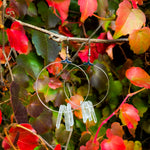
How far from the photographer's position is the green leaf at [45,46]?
1.83 ft

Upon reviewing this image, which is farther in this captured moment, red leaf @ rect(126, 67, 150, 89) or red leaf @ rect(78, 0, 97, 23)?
red leaf @ rect(126, 67, 150, 89)

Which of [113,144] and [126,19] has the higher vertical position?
[126,19]

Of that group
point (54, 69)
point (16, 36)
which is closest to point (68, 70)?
point (54, 69)

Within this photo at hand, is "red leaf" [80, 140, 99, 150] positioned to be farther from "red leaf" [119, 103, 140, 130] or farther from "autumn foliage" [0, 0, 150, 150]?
"red leaf" [119, 103, 140, 130]

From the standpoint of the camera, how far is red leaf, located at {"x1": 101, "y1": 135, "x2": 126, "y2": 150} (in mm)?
530

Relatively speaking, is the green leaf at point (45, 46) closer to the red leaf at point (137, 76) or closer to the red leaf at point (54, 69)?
the red leaf at point (54, 69)

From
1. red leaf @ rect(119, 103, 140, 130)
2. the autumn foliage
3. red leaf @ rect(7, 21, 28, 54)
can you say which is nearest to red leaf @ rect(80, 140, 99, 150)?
the autumn foliage

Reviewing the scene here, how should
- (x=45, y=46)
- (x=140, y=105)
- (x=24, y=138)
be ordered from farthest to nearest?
(x=140, y=105) → (x=45, y=46) → (x=24, y=138)

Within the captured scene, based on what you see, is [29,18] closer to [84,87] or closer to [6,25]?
[6,25]

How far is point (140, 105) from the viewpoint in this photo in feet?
2.20

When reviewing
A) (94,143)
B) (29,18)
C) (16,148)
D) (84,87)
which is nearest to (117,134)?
(94,143)

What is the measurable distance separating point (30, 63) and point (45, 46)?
0.24 feet

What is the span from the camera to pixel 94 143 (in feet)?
1.90

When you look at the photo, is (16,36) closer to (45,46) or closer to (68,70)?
(45,46)
